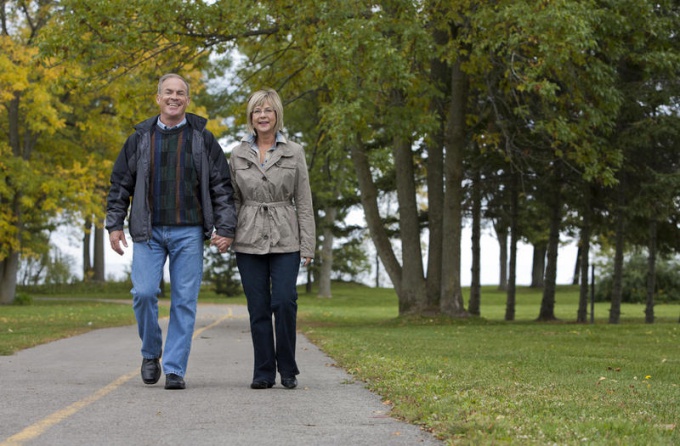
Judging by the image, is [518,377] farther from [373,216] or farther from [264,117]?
[373,216]

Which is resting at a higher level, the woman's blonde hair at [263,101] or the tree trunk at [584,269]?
the woman's blonde hair at [263,101]

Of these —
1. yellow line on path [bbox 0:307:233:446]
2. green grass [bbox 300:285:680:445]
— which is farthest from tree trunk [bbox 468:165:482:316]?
yellow line on path [bbox 0:307:233:446]

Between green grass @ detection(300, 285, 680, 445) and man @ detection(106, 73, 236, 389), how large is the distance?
1.82 meters

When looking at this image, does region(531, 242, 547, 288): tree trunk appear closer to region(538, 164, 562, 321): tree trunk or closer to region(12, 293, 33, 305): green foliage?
region(538, 164, 562, 321): tree trunk

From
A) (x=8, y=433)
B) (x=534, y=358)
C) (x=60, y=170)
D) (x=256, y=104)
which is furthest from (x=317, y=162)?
(x=8, y=433)

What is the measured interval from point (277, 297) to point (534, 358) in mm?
5324

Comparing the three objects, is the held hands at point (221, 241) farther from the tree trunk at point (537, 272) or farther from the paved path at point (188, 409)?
the tree trunk at point (537, 272)

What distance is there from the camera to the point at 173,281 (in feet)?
28.0

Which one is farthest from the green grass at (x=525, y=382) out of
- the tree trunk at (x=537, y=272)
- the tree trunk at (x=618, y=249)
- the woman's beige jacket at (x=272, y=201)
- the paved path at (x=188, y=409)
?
the tree trunk at (x=537, y=272)

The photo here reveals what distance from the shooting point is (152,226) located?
8.37m

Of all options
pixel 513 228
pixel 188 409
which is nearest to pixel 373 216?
pixel 513 228

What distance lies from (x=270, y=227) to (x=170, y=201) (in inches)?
32.4

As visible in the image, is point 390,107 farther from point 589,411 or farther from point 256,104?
point 589,411

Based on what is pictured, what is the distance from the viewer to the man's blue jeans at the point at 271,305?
335 inches
